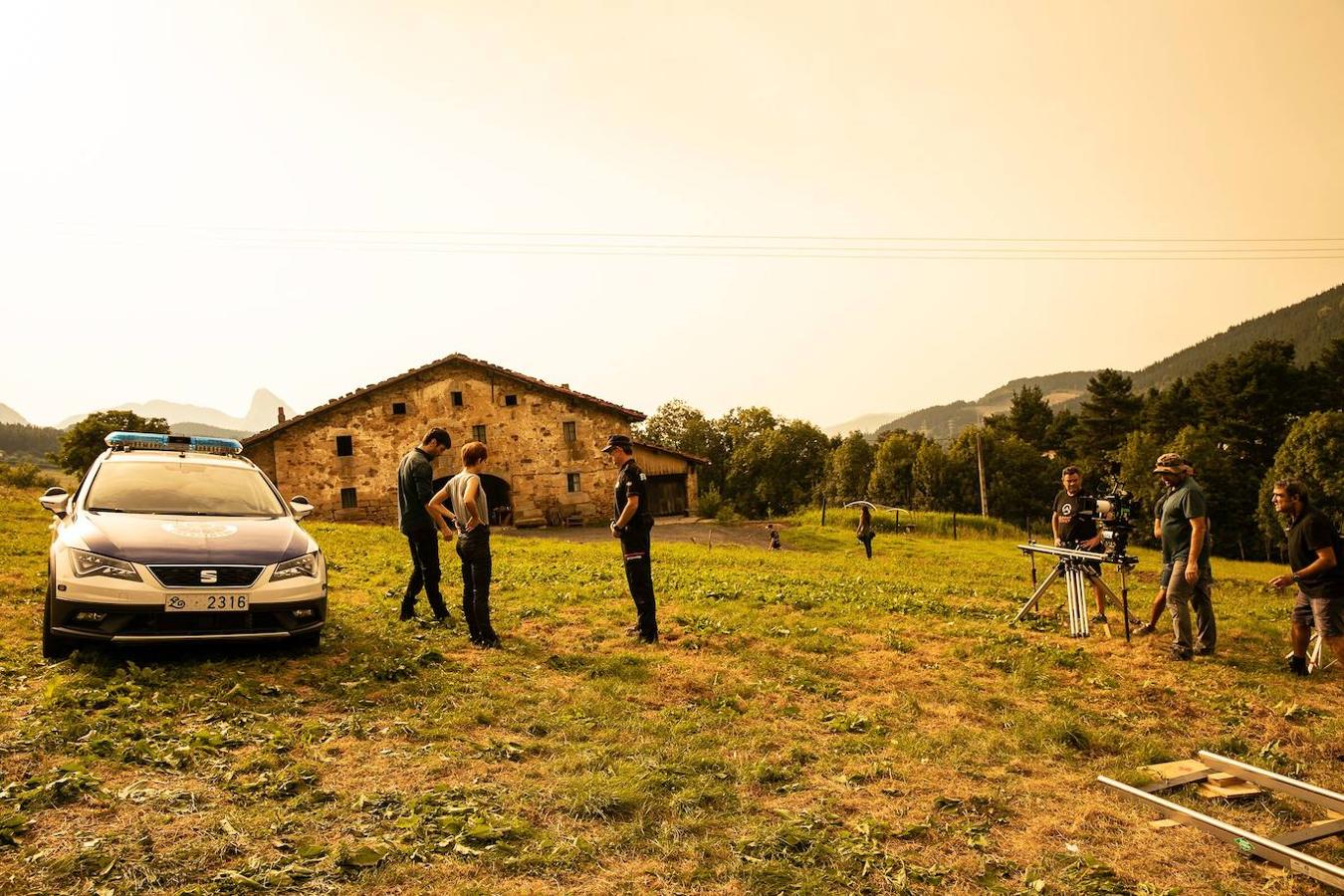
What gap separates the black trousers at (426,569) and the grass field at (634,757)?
19.0 inches

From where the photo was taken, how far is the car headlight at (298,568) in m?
6.73

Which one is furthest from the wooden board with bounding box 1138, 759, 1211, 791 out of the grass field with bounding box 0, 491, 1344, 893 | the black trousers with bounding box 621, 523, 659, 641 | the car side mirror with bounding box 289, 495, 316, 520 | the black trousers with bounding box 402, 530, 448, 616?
the car side mirror with bounding box 289, 495, 316, 520

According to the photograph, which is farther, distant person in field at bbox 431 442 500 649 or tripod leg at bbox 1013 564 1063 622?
tripod leg at bbox 1013 564 1063 622

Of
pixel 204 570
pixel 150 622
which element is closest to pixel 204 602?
pixel 204 570

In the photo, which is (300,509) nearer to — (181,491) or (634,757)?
(181,491)

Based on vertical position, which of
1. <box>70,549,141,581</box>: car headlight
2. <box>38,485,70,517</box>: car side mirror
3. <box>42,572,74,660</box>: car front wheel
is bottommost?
<box>42,572,74,660</box>: car front wheel

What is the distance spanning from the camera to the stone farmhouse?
32625 mm

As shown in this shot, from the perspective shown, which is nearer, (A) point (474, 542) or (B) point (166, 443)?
(A) point (474, 542)

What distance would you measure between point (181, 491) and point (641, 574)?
4.91 meters

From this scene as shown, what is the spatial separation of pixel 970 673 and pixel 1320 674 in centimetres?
380

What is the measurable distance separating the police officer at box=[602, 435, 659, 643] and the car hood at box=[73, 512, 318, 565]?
10.8 feet

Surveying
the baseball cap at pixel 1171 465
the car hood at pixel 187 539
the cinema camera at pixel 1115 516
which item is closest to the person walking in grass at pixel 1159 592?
the baseball cap at pixel 1171 465

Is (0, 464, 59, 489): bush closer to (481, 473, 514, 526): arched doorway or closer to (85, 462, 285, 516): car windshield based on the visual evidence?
(481, 473, 514, 526): arched doorway

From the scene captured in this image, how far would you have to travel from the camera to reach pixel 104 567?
615cm
